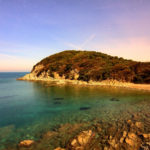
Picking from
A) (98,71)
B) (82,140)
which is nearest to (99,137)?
(82,140)

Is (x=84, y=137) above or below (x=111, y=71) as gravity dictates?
below

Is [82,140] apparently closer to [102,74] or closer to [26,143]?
[26,143]

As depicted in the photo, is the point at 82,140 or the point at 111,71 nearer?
the point at 82,140

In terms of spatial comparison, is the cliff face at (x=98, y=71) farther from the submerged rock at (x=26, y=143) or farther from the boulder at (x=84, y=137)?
the submerged rock at (x=26, y=143)

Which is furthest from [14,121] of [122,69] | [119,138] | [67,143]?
[122,69]

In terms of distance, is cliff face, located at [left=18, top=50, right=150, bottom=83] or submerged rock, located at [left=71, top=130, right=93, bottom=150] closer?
submerged rock, located at [left=71, top=130, right=93, bottom=150]

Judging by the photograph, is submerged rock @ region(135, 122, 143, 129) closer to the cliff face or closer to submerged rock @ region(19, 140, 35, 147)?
submerged rock @ region(19, 140, 35, 147)

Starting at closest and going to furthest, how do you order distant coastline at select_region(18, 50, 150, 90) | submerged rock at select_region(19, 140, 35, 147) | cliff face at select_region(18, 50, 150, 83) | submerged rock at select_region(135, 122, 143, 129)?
submerged rock at select_region(19, 140, 35, 147)
submerged rock at select_region(135, 122, 143, 129)
distant coastline at select_region(18, 50, 150, 90)
cliff face at select_region(18, 50, 150, 83)

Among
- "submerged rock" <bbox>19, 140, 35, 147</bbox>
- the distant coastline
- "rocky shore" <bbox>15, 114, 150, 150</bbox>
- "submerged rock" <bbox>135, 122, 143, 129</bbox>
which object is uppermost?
the distant coastline

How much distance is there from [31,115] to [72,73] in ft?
125

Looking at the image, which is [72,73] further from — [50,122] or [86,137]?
[86,137]

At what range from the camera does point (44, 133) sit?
9289 mm

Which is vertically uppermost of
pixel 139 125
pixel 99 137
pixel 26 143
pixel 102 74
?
pixel 102 74

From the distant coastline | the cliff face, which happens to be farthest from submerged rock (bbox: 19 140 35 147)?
the cliff face
